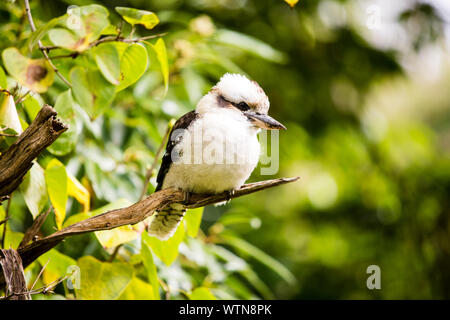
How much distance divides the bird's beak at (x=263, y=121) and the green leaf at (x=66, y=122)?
615mm

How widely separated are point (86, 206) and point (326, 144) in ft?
8.28

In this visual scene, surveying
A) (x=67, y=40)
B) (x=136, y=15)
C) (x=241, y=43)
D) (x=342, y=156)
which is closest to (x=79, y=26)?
(x=67, y=40)

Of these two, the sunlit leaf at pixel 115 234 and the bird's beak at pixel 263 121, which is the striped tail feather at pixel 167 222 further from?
the bird's beak at pixel 263 121

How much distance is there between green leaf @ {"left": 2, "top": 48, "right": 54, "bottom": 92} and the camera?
59.4 inches

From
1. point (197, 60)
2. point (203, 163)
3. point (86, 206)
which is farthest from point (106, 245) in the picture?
point (197, 60)

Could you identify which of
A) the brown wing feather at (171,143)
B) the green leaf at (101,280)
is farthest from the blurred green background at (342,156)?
the green leaf at (101,280)

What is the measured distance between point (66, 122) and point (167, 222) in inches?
20.6

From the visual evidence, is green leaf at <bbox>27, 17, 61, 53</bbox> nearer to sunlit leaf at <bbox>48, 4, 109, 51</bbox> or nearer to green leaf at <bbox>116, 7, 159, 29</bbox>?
sunlit leaf at <bbox>48, 4, 109, 51</bbox>

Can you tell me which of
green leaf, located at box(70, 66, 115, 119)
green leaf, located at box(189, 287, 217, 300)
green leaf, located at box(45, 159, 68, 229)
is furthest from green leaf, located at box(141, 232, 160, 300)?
green leaf, located at box(70, 66, 115, 119)

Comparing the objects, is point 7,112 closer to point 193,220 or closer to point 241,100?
point 193,220

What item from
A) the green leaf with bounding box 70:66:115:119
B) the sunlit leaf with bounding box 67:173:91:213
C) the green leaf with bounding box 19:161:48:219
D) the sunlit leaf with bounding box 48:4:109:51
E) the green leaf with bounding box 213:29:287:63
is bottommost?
the green leaf with bounding box 19:161:48:219

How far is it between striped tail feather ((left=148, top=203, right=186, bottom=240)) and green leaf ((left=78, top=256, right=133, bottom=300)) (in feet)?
0.60

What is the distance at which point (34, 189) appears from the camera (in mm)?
1582
